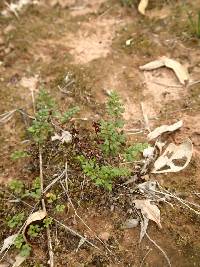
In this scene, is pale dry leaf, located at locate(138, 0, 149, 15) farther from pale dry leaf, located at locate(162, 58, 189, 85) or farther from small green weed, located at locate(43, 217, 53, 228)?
small green weed, located at locate(43, 217, 53, 228)

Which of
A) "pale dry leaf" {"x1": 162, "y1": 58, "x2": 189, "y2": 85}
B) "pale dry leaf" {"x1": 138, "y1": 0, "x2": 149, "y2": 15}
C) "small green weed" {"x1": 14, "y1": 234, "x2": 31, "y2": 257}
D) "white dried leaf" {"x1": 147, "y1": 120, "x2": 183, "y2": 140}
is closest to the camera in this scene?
"small green weed" {"x1": 14, "y1": 234, "x2": 31, "y2": 257}

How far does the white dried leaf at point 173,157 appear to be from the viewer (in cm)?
310

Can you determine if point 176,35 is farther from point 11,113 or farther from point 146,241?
point 146,241

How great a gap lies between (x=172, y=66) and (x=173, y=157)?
968 millimetres

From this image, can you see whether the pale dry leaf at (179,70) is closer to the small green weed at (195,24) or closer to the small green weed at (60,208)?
the small green weed at (195,24)

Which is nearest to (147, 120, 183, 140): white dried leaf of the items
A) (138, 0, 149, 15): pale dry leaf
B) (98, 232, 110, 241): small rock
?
(98, 232, 110, 241): small rock

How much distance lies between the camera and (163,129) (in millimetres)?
3338

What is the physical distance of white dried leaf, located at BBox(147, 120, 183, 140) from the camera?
10.9 ft

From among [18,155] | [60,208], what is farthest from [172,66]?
[60,208]

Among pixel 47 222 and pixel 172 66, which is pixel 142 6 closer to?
pixel 172 66

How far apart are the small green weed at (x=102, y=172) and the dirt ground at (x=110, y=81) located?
0.17 meters

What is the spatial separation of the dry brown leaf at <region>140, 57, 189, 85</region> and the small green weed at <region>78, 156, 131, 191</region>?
1185 mm

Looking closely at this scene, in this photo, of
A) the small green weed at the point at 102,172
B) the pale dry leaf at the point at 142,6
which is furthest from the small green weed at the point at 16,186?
→ the pale dry leaf at the point at 142,6

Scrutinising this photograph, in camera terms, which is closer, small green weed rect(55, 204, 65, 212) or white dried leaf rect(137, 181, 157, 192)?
small green weed rect(55, 204, 65, 212)
